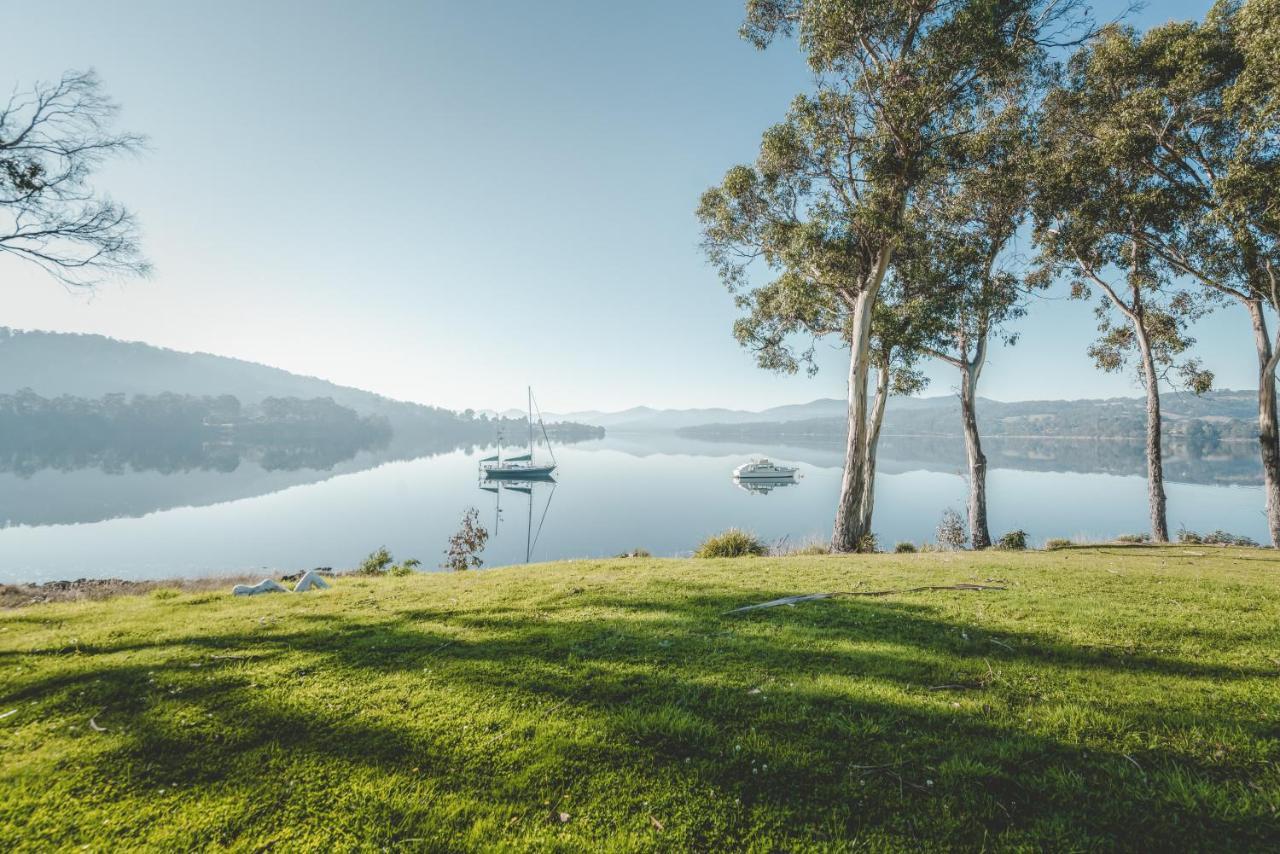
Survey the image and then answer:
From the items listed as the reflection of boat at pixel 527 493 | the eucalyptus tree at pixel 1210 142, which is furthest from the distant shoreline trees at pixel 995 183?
the reflection of boat at pixel 527 493

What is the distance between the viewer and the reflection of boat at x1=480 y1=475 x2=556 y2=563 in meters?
35.5

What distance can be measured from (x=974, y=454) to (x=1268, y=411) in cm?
718

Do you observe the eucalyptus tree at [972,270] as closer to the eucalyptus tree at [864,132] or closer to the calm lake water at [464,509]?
the eucalyptus tree at [864,132]

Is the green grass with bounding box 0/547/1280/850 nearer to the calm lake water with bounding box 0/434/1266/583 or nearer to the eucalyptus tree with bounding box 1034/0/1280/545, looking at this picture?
the eucalyptus tree with bounding box 1034/0/1280/545

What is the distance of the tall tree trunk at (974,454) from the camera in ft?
50.0

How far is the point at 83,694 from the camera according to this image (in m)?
3.53

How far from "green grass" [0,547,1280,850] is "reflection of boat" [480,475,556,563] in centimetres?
2593

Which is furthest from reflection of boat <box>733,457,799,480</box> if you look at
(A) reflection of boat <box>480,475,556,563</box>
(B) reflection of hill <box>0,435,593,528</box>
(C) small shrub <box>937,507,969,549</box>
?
(B) reflection of hill <box>0,435,593,528</box>

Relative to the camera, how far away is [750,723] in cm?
314

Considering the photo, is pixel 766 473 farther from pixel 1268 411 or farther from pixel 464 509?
pixel 1268 411

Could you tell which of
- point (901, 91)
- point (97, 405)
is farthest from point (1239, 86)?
point (97, 405)

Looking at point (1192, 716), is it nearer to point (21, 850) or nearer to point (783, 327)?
point (21, 850)

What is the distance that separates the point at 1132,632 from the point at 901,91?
12878 mm

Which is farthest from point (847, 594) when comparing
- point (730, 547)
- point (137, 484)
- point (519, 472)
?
point (137, 484)
